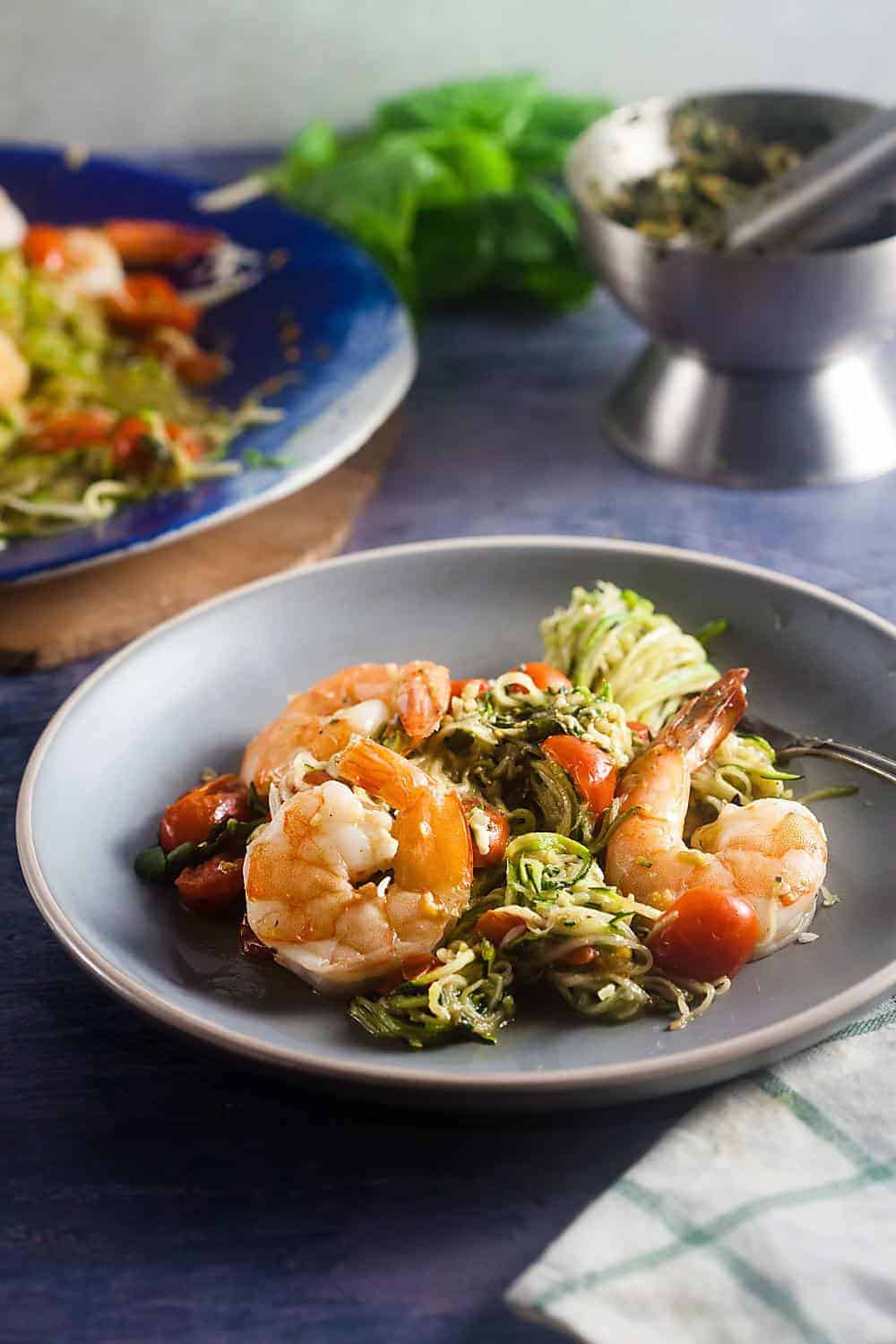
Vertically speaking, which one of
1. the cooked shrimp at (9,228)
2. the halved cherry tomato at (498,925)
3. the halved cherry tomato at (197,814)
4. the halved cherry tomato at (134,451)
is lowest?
the cooked shrimp at (9,228)

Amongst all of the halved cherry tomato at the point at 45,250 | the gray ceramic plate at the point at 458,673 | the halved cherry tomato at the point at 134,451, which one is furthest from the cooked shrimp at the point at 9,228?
the gray ceramic plate at the point at 458,673

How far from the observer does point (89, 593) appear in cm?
302

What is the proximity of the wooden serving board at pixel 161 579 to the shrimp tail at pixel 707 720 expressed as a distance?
1.19 metres

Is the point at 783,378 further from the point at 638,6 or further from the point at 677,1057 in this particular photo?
the point at 638,6

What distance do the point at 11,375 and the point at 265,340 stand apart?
673 mm

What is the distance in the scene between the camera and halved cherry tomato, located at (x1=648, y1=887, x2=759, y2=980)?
184 cm

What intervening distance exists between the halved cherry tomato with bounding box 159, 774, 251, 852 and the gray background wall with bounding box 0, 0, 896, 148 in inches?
152

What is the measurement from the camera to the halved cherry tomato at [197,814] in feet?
7.14

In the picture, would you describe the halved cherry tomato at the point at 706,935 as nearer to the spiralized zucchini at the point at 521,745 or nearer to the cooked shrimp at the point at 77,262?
the spiralized zucchini at the point at 521,745

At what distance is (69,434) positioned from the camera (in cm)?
339

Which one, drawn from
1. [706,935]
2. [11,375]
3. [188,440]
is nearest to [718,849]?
[706,935]

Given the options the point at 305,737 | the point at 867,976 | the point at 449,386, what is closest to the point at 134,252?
the point at 449,386

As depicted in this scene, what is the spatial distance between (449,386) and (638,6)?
2048mm

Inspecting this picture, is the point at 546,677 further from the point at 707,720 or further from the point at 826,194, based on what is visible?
the point at 826,194
